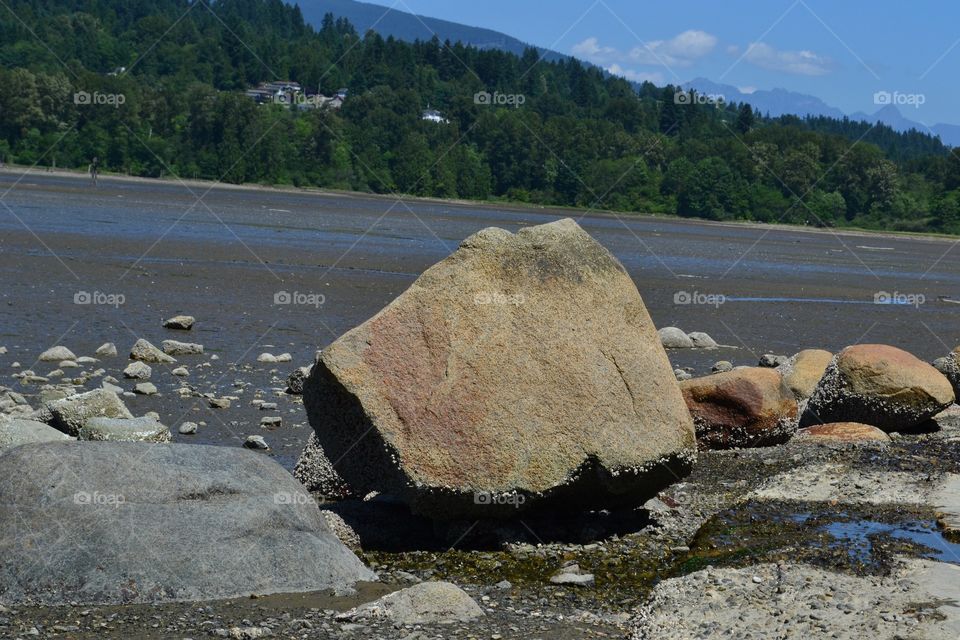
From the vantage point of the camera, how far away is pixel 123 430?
12250 mm

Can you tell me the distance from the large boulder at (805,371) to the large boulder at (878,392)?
0.49 m

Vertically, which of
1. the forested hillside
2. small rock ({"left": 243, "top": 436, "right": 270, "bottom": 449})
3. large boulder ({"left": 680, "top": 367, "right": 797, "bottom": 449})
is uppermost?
the forested hillside

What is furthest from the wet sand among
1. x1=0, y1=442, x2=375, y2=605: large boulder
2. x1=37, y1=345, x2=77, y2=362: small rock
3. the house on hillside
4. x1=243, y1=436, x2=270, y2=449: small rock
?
the house on hillside

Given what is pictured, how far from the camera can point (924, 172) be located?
176125mm

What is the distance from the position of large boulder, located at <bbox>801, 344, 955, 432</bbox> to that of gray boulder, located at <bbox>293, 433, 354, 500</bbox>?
8021mm

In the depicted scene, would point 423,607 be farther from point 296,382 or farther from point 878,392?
point 878,392

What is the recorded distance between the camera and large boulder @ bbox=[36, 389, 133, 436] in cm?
1298

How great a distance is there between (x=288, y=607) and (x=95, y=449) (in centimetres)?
208

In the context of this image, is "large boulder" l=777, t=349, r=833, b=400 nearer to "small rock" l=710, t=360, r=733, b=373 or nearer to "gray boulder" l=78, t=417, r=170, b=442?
"small rock" l=710, t=360, r=733, b=373

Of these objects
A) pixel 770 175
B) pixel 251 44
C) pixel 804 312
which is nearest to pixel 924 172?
pixel 770 175

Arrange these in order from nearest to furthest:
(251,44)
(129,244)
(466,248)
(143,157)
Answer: (466,248)
(129,244)
(143,157)
(251,44)

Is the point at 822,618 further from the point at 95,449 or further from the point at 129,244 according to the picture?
the point at 129,244

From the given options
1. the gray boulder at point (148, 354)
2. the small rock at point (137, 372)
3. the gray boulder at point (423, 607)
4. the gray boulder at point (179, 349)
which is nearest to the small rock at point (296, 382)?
the small rock at point (137, 372)

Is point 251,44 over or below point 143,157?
over
